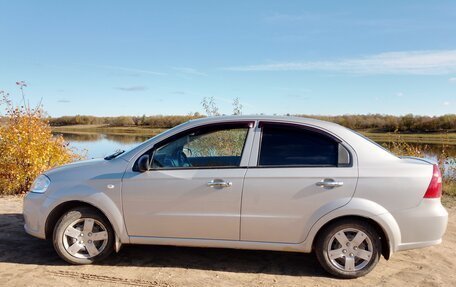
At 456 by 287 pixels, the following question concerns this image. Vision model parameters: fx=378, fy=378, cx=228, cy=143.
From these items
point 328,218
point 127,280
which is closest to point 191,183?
point 127,280

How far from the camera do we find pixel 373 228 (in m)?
3.99

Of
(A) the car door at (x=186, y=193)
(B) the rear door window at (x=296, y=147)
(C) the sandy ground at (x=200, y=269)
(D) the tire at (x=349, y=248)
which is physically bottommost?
(C) the sandy ground at (x=200, y=269)

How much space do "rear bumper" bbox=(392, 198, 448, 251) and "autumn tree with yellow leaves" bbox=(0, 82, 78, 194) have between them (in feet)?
24.6

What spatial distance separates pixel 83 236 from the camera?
4.34 m

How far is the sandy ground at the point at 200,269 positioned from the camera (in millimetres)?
3936

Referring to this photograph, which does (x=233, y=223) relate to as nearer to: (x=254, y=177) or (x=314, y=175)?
(x=254, y=177)

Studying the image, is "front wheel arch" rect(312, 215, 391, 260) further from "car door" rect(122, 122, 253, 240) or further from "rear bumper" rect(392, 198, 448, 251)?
"car door" rect(122, 122, 253, 240)

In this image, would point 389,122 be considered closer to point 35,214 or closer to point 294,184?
point 294,184

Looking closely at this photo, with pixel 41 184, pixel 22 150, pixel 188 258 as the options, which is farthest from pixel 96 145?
pixel 188 258

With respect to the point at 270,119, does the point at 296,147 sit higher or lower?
lower

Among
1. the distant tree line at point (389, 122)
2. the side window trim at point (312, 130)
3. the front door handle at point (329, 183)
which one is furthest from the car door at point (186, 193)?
the distant tree line at point (389, 122)

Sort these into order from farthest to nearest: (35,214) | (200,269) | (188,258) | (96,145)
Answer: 1. (96,145)
2. (188,258)
3. (35,214)
4. (200,269)

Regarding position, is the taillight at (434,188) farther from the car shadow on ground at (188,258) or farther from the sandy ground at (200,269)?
the car shadow on ground at (188,258)

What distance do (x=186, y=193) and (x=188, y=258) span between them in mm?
973
